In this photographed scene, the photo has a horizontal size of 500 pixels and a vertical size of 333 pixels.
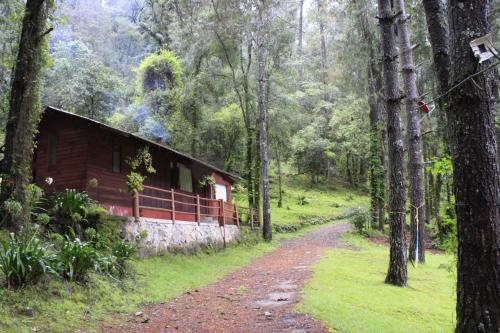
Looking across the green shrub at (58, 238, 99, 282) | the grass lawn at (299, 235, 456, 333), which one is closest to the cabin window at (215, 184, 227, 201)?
the grass lawn at (299, 235, 456, 333)

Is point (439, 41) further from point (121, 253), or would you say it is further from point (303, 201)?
point (303, 201)

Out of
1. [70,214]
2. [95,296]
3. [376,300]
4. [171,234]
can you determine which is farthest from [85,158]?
[376,300]

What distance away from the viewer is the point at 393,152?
10.0m

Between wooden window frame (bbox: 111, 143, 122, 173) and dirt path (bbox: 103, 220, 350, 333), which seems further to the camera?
wooden window frame (bbox: 111, 143, 122, 173)

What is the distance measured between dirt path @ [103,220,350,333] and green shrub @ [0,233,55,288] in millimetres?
1551

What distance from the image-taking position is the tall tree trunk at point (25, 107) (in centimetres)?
784

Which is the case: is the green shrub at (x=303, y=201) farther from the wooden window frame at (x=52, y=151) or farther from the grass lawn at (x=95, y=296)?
the wooden window frame at (x=52, y=151)

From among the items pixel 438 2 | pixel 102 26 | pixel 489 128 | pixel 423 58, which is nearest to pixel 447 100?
pixel 489 128

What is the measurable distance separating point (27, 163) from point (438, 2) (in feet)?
25.5

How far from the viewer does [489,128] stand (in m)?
3.93

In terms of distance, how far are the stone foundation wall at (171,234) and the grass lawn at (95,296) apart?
49 cm

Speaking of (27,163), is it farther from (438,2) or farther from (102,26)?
(102,26)

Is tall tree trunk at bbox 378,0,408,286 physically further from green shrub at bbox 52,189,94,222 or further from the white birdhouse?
green shrub at bbox 52,189,94,222

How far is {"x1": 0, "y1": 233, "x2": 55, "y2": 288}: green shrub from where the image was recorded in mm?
6227
